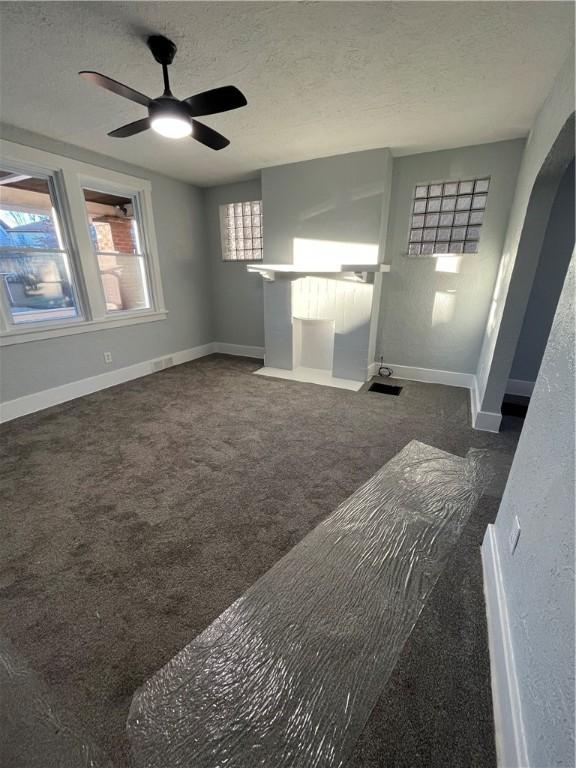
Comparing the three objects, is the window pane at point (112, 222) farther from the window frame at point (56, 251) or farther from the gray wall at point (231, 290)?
the gray wall at point (231, 290)

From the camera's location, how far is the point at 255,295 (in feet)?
15.9

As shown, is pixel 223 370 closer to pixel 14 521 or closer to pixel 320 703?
pixel 14 521

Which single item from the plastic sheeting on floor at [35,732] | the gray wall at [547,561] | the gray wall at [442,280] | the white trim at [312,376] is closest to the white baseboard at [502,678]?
the gray wall at [547,561]

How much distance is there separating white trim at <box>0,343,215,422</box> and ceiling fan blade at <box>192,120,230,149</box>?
2.83 metres

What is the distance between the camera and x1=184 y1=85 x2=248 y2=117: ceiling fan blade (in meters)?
1.64

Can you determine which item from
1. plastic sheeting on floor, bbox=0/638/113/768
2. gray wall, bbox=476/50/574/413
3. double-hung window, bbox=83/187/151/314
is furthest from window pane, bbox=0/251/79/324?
gray wall, bbox=476/50/574/413

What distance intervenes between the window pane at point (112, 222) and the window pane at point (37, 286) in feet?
1.70

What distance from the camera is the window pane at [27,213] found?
9.37 ft

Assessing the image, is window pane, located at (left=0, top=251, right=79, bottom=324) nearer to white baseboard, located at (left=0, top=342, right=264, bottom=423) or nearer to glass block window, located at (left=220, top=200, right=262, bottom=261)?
white baseboard, located at (left=0, top=342, right=264, bottom=423)

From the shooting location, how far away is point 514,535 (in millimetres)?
1242

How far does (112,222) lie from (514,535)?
472 cm

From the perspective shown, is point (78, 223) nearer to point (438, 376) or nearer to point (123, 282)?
point (123, 282)

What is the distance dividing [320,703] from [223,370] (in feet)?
12.6

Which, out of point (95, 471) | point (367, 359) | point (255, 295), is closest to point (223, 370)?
point (255, 295)
